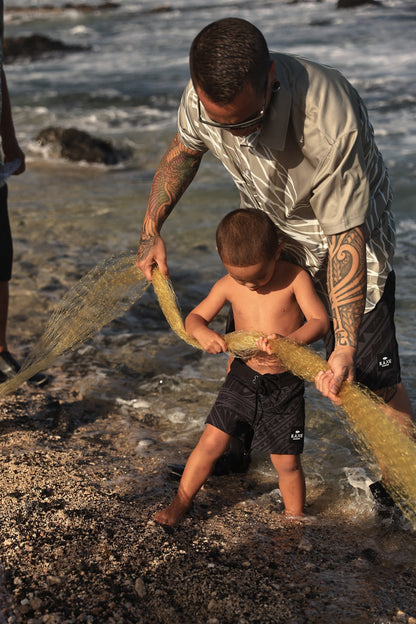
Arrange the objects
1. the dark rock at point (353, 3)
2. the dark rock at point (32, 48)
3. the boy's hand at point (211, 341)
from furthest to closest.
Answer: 1. the dark rock at point (353, 3)
2. the dark rock at point (32, 48)
3. the boy's hand at point (211, 341)

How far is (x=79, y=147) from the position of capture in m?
12.1

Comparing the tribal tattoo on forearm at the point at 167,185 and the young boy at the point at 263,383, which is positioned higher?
the tribal tattoo on forearm at the point at 167,185

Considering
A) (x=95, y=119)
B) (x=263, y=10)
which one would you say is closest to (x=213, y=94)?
(x=95, y=119)

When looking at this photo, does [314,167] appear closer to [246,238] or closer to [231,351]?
[246,238]

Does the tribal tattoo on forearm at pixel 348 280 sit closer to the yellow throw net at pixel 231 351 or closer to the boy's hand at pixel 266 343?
the yellow throw net at pixel 231 351

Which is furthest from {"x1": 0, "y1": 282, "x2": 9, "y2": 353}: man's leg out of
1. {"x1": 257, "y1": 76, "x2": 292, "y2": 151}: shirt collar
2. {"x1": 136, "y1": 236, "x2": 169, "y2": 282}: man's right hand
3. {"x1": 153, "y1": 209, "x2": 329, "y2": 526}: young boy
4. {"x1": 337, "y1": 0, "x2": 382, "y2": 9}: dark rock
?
{"x1": 337, "y1": 0, "x2": 382, "y2": 9}: dark rock

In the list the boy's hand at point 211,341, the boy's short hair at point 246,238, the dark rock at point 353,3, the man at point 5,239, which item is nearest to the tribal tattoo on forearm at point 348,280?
the boy's short hair at point 246,238

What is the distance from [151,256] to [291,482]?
1313mm

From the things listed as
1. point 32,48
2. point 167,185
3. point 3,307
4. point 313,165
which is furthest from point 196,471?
point 32,48

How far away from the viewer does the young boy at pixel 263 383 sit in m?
3.25

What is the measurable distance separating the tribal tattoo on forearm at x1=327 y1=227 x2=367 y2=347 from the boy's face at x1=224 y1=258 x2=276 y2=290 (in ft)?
1.07

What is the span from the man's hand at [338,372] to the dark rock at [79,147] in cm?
967

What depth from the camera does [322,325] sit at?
126 inches

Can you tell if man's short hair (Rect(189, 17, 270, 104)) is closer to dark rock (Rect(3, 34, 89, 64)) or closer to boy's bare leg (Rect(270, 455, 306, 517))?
boy's bare leg (Rect(270, 455, 306, 517))
